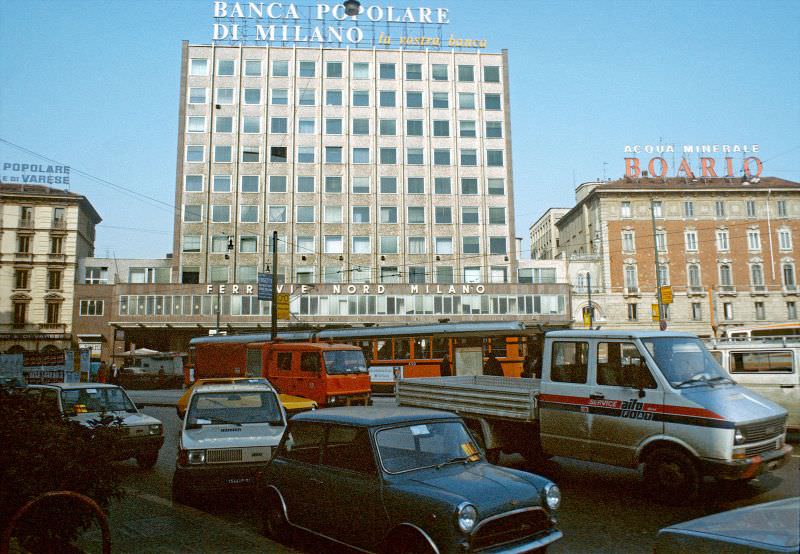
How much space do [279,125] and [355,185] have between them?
9647mm

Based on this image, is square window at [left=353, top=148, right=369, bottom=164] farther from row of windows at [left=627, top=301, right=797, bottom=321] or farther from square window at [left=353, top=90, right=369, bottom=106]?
row of windows at [left=627, top=301, right=797, bottom=321]

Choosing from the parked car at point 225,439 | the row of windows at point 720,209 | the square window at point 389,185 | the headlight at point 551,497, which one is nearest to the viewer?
the headlight at point 551,497

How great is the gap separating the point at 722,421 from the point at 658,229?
58232 millimetres

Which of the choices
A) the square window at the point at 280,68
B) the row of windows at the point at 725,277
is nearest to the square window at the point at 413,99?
the square window at the point at 280,68

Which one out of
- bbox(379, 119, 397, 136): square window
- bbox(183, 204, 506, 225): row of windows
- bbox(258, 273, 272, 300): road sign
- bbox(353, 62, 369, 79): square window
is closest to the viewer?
bbox(258, 273, 272, 300): road sign

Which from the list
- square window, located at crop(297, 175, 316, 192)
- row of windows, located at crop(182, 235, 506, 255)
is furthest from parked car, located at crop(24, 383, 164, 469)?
square window, located at crop(297, 175, 316, 192)

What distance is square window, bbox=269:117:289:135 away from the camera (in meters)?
58.2

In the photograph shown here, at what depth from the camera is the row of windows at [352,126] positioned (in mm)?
57656

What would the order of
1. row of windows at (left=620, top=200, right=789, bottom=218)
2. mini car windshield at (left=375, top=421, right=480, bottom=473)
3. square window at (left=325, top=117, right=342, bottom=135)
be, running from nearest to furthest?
mini car windshield at (left=375, top=421, right=480, bottom=473)
square window at (left=325, top=117, right=342, bottom=135)
row of windows at (left=620, top=200, right=789, bottom=218)

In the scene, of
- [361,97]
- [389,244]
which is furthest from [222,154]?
[389,244]

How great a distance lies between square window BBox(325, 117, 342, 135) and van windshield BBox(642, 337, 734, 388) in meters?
53.5

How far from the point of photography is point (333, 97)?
59.3 metres

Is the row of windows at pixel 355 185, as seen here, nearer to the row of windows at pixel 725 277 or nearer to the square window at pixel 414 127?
the square window at pixel 414 127

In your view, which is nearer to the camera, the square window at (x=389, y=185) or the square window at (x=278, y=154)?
the square window at (x=278, y=154)
